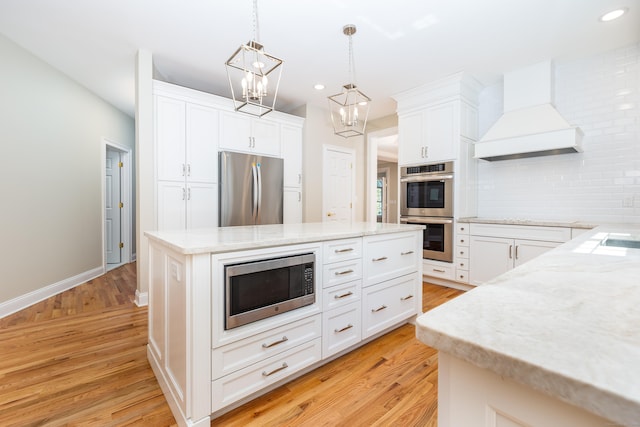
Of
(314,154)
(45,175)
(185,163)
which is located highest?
(314,154)

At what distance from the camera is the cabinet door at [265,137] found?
393cm

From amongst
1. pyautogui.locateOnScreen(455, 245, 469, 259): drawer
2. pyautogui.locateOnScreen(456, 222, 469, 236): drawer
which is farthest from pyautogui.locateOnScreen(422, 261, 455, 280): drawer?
pyautogui.locateOnScreen(456, 222, 469, 236): drawer

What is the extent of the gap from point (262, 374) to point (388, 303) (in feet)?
3.75

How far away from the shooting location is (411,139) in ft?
13.4

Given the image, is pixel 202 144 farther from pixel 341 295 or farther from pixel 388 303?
pixel 388 303

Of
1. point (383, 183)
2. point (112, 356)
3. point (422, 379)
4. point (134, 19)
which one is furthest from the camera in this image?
point (383, 183)

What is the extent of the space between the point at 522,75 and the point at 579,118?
781 mm

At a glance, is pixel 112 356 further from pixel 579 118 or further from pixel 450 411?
pixel 579 118

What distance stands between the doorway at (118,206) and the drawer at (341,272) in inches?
182

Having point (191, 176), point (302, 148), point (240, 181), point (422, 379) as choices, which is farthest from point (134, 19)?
point (422, 379)

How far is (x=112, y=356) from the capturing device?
2.06 metres

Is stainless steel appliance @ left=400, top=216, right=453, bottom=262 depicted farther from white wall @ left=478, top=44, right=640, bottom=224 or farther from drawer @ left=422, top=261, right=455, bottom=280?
white wall @ left=478, top=44, right=640, bottom=224

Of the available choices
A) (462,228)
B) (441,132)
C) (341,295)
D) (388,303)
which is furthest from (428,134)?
(341,295)

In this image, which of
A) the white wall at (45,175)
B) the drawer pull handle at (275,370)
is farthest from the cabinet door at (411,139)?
the white wall at (45,175)
